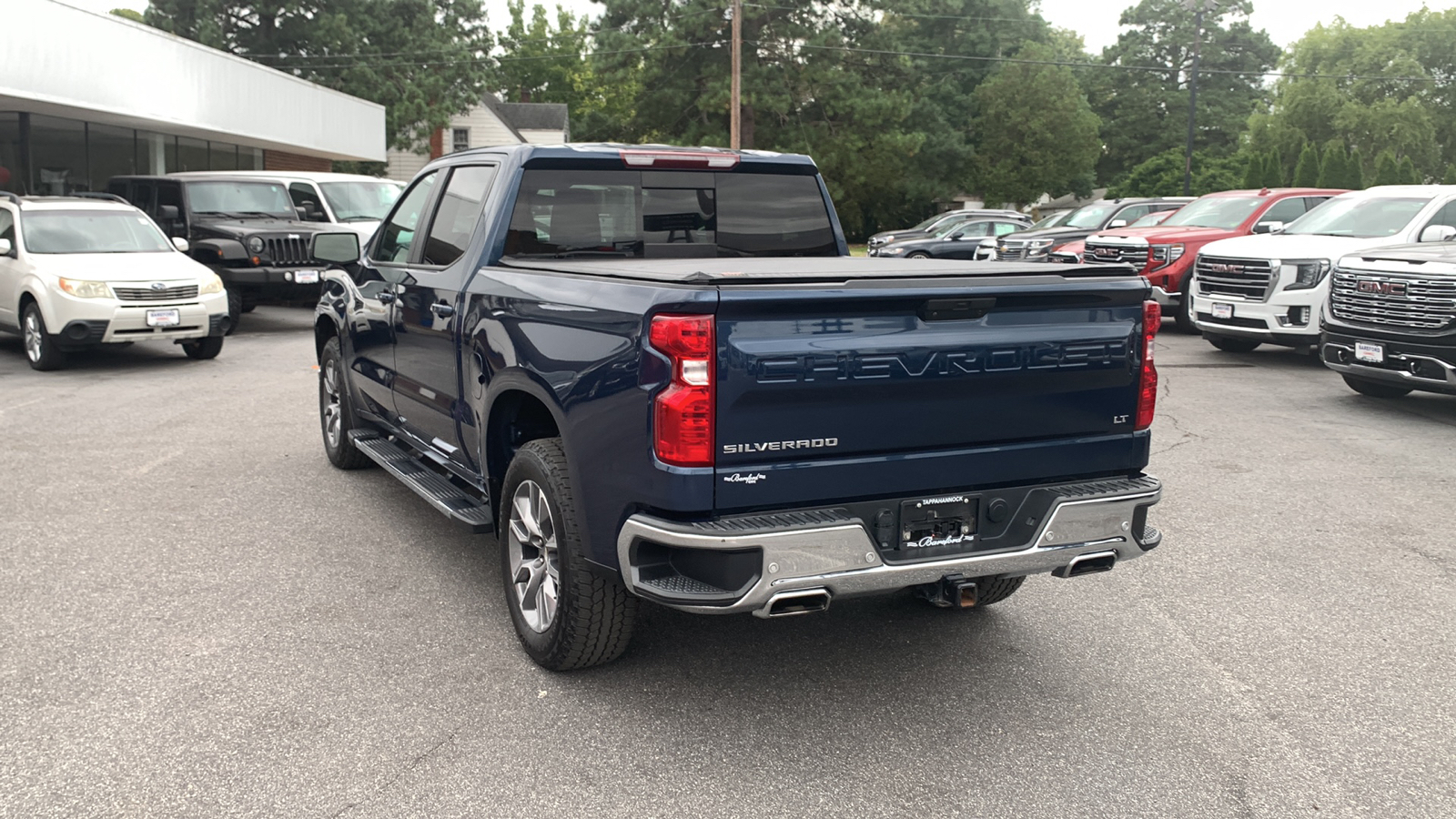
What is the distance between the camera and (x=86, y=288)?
1183 centimetres

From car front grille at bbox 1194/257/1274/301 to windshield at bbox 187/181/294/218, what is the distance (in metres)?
12.7

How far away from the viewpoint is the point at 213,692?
13.3 feet

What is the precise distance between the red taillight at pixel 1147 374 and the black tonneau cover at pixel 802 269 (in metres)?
0.16

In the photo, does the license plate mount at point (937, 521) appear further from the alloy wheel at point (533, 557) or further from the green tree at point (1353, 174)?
the green tree at point (1353, 174)

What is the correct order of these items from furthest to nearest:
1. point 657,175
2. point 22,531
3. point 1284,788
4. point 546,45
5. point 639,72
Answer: point 546,45
point 639,72
point 22,531
point 657,175
point 1284,788

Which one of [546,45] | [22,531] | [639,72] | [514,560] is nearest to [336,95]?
[639,72]

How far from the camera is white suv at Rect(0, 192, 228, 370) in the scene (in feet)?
38.8

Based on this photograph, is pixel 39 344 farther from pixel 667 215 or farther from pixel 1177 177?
pixel 1177 177

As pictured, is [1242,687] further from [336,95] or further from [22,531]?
[336,95]

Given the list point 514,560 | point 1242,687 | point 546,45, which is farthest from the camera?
point 546,45

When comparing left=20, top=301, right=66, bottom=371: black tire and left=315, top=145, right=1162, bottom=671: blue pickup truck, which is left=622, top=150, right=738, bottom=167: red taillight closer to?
left=315, top=145, right=1162, bottom=671: blue pickup truck

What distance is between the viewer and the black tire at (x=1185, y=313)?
15.6 meters

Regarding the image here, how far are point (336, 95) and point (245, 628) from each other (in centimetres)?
3066

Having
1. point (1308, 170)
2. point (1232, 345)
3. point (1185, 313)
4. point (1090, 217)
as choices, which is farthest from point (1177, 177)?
point (1232, 345)
